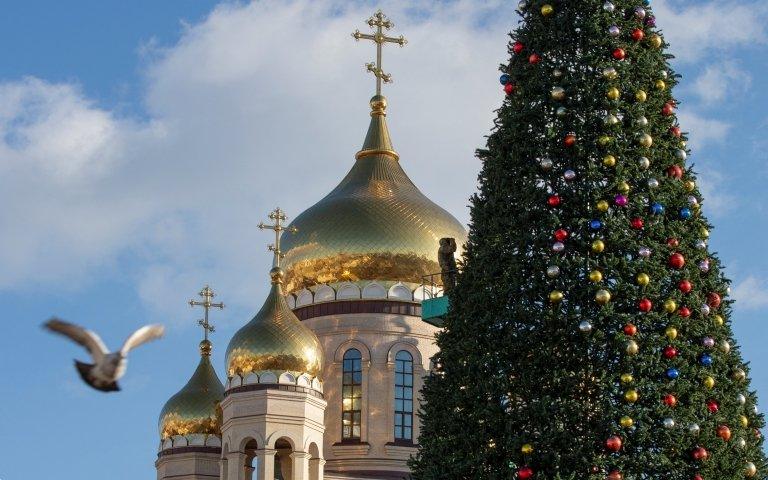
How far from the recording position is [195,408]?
113 feet

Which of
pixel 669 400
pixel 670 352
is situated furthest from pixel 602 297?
pixel 669 400

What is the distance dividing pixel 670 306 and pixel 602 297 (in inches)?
26.5

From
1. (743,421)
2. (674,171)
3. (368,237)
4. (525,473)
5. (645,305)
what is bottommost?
(525,473)

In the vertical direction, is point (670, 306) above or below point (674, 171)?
below

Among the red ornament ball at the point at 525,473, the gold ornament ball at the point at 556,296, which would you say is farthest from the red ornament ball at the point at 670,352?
the red ornament ball at the point at 525,473

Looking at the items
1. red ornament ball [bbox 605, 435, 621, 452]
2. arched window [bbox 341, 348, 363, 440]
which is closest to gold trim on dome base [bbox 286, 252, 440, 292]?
arched window [bbox 341, 348, 363, 440]

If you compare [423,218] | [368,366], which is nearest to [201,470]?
[368,366]

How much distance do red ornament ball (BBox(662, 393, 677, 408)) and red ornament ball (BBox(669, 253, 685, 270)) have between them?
125 centimetres

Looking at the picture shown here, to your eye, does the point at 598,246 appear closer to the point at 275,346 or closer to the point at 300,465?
the point at 300,465

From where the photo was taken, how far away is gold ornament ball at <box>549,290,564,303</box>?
48.1ft

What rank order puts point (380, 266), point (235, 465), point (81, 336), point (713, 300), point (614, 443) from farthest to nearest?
point (380, 266) < point (235, 465) < point (713, 300) < point (614, 443) < point (81, 336)

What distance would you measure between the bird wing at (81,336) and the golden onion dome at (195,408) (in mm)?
26232

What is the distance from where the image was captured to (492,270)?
15.1 metres

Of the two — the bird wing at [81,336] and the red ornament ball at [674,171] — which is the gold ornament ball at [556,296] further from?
the bird wing at [81,336]
